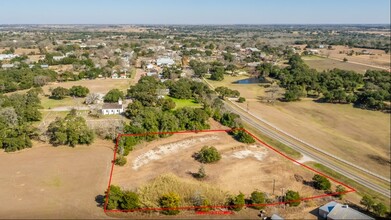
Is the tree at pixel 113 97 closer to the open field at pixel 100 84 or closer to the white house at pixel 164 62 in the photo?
the open field at pixel 100 84

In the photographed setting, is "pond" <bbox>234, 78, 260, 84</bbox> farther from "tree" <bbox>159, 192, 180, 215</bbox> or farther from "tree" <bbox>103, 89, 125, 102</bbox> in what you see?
"tree" <bbox>159, 192, 180, 215</bbox>

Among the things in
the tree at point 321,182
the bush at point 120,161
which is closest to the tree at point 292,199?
the tree at point 321,182

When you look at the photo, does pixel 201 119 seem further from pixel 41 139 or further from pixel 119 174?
pixel 41 139

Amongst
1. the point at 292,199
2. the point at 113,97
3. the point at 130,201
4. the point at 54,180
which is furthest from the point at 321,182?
the point at 113,97

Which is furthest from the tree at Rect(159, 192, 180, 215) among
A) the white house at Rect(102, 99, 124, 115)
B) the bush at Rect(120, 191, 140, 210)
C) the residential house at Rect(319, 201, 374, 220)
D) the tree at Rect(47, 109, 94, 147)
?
the white house at Rect(102, 99, 124, 115)

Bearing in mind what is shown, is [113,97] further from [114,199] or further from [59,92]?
[114,199]

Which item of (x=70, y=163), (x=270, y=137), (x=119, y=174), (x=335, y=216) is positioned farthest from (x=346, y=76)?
(x=70, y=163)
